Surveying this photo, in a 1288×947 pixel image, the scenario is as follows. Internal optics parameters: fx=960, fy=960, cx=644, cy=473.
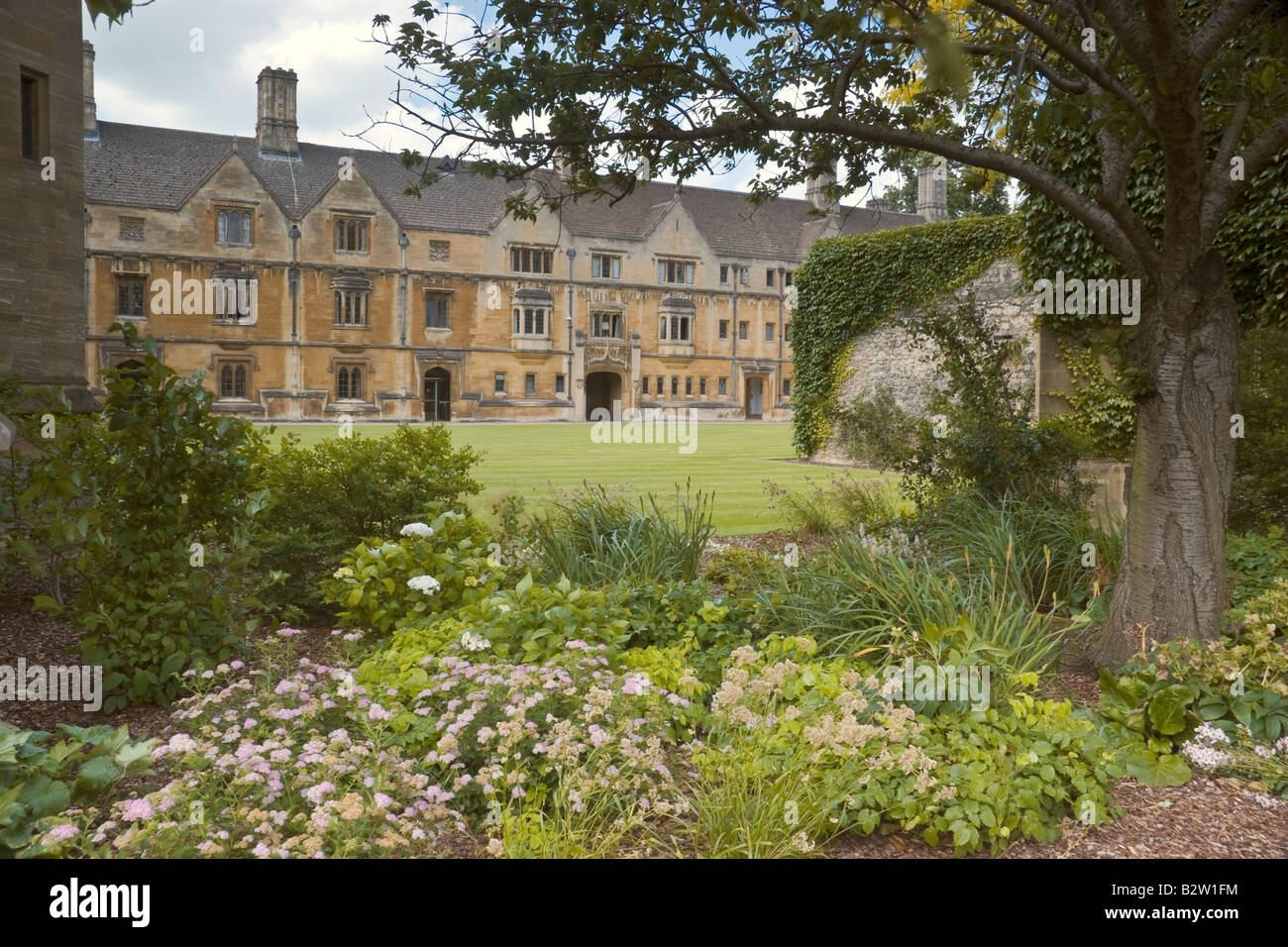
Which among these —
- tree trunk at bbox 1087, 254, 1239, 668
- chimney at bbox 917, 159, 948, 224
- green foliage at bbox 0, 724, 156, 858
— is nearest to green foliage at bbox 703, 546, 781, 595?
→ tree trunk at bbox 1087, 254, 1239, 668

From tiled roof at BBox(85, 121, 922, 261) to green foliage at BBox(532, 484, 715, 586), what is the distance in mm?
22441

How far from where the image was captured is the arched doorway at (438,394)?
38.6 meters

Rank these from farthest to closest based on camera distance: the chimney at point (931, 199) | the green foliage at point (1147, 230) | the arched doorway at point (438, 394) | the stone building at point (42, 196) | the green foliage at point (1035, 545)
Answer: the chimney at point (931, 199) → the arched doorway at point (438, 394) → the green foliage at point (1147, 230) → the stone building at point (42, 196) → the green foliage at point (1035, 545)

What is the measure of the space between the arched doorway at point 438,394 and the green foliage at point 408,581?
33.0 metres

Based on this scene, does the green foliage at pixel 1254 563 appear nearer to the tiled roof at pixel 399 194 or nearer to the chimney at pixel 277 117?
the tiled roof at pixel 399 194

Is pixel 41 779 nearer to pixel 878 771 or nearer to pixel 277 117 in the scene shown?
pixel 878 771

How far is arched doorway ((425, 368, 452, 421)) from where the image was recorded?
38625 millimetres

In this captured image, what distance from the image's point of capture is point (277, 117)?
36.9 meters

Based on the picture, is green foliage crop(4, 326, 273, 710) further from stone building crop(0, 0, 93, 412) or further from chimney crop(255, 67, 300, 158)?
chimney crop(255, 67, 300, 158)

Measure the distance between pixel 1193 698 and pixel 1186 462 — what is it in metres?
1.51

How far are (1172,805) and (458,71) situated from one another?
4759mm

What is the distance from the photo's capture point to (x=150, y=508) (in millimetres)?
4777

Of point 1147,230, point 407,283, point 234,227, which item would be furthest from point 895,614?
point 407,283

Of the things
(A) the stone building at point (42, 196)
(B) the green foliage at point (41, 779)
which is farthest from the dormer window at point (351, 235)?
(B) the green foliage at point (41, 779)
